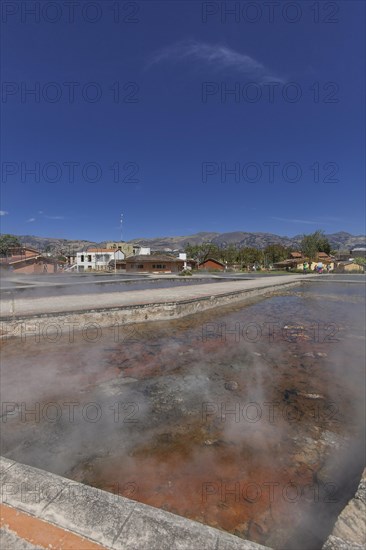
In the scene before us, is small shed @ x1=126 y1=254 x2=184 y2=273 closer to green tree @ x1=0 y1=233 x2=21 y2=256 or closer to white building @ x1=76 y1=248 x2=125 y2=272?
white building @ x1=76 y1=248 x2=125 y2=272

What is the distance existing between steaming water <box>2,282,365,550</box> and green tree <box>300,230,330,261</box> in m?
70.9

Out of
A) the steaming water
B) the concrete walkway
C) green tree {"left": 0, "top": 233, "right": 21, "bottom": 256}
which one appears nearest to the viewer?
the concrete walkway

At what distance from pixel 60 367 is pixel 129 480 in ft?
12.2

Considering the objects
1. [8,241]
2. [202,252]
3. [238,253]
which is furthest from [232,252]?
[8,241]

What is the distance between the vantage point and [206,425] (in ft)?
13.2

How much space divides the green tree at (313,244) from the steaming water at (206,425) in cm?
7089

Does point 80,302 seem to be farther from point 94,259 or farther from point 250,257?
point 250,257

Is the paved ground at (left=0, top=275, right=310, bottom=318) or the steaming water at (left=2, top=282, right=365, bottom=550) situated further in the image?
the paved ground at (left=0, top=275, right=310, bottom=318)

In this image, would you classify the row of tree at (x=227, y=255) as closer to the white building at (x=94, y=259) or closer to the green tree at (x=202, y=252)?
the green tree at (x=202, y=252)

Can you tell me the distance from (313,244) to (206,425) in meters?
78.5

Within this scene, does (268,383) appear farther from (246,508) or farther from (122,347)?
(122,347)

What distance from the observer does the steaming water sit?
2748 millimetres

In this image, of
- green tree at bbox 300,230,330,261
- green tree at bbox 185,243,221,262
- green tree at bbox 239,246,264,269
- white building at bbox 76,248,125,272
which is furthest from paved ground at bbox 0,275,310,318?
green tree at bbox 300,230,330,261

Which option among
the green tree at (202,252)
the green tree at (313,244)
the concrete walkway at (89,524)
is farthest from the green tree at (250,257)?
the concrete walkway at (89,524)
